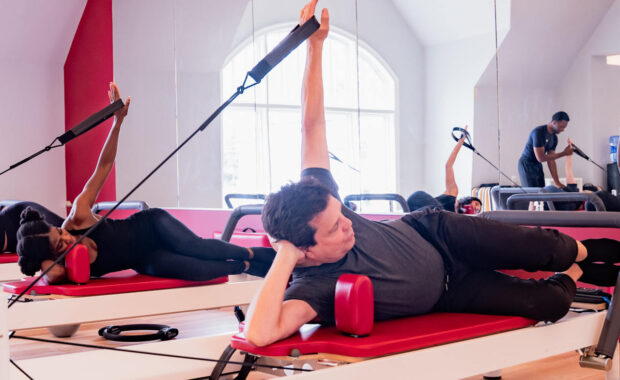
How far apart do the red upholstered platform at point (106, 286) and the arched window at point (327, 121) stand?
1.09m

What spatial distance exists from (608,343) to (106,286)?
6.96 feet

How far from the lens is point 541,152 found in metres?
3.15

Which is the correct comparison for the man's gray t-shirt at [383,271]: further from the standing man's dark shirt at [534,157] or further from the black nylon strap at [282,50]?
the standing man's dark shirt at [534,157]

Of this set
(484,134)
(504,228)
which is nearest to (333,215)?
(504,228)

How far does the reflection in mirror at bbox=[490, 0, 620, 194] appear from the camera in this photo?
2.94 meters

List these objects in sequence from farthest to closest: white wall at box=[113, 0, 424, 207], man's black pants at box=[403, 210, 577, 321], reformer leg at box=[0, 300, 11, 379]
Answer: white wall at box=[113, 0, 424, 207], man's black pants at box=[403, 210, 577, 321], reformer leg at box=[0, 300, 11, 379]

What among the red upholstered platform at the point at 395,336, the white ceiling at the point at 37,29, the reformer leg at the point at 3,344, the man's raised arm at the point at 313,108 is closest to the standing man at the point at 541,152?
the red upholstered platform at the point at 395,336

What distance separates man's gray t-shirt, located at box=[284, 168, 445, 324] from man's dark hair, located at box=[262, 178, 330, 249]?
0.15 m

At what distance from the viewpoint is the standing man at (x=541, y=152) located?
3.08 metres

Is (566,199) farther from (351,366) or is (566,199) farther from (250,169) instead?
(250,169)

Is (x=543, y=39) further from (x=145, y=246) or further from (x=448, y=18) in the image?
(x=145, y=246)

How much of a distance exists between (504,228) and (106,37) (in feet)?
16.9

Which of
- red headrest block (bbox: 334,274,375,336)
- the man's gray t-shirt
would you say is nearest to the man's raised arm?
the man's gray t-shirt

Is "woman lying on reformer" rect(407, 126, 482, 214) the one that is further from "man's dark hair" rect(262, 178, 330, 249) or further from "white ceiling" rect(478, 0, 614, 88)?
"man's dark hair" rect(262, 178, 330, 249)
